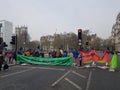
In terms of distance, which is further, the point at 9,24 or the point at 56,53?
the point at 9,24

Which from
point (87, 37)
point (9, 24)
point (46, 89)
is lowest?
point (46, 89)

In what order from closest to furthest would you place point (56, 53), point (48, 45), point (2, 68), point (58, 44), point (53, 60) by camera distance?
point (2, 68) → point (53, 60) → point (56, 53) → point (58, 44) → point (48, 45)

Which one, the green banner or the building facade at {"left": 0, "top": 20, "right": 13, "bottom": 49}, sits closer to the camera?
the green banner

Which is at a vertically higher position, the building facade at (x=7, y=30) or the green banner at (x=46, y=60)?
the building facade at (x=7, y=30)

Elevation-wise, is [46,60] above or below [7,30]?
below

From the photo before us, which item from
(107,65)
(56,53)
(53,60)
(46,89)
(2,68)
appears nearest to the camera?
(46,89)

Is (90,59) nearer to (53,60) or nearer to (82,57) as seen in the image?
(82,57)

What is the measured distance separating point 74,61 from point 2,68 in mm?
9013

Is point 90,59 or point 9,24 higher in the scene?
point 9,24

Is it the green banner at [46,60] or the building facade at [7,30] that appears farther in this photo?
the building facade at [7,30]

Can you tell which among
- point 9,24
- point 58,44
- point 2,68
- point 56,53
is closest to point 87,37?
point 58,44

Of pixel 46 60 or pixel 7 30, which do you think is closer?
pixel 46 60

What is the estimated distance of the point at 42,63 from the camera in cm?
2498

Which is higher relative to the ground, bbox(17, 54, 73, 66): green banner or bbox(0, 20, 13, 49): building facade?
bbox(0, 20, 13, 49): building facade
